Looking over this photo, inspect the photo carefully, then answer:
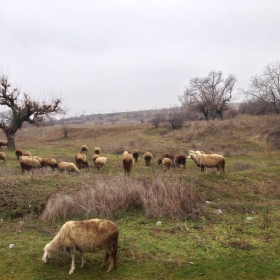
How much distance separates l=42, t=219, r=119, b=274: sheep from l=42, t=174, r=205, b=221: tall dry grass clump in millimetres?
Answer: 2569

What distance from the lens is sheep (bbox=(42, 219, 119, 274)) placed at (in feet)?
17.7

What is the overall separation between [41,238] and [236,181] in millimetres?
9375

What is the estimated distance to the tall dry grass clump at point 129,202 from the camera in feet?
27.1

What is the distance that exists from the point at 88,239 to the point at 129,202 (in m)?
3.48

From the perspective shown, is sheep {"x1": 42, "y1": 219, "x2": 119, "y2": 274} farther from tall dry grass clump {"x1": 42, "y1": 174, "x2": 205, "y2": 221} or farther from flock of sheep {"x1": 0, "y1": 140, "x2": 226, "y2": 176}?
flock of sheep {"x1": 0, "y1": 140, "x2": 226, "y2": 176}

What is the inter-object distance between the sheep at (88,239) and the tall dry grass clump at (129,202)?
8.43 feet

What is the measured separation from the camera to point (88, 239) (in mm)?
5430

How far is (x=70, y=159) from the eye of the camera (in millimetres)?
20781

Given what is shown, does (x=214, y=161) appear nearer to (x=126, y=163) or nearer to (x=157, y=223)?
(x=126, y=163)

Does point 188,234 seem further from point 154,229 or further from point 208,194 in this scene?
point 208,194

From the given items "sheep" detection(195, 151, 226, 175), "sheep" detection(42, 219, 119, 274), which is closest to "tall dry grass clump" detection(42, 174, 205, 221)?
"sheep" detection(42, 219, 119, 274)

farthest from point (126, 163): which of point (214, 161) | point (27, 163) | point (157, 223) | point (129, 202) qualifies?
point (157, 223)

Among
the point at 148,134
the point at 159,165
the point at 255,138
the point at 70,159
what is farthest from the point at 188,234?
the point at 148,134

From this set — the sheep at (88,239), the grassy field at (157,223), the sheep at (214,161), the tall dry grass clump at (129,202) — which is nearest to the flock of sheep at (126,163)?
the sheep at (214,161)
